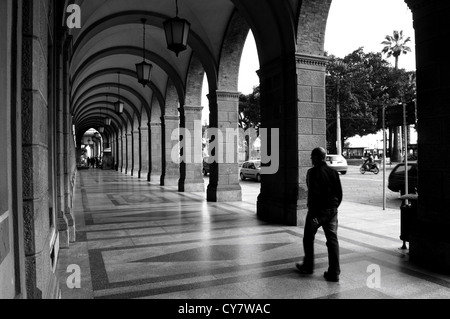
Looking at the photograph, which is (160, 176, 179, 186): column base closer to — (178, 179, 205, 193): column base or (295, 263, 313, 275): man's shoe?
(178, 179, 205, 193): column base

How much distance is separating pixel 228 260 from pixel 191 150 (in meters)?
9.61

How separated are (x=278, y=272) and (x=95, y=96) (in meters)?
22.1

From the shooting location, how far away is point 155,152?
2016cm

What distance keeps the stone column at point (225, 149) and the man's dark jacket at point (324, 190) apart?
6923mm

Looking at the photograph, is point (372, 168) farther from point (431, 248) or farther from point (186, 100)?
point (431, 248)

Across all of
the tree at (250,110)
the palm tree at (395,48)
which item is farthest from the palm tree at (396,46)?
the tree at (250,110)

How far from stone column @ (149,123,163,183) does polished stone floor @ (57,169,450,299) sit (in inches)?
463

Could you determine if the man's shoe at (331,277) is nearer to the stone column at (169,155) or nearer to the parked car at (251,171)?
the stone column at (169,155)

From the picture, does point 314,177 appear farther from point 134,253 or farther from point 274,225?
point 274,225

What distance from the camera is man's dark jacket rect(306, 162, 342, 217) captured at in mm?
3928

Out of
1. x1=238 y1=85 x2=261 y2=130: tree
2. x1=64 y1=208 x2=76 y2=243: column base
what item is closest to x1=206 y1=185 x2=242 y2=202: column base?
x1=64 y1=208 x2=76 y2=243: column base

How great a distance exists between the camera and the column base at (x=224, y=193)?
10.8 metres

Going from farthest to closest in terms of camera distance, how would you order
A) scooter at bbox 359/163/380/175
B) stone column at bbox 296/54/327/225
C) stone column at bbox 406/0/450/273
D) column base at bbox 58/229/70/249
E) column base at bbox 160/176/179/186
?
scooter at bbox 359/163/380/175
column base at bbox 160/176/179/186
stone column at bbox 296/54/327/225
column base at bbox 58/229/70/249
stone column at bbox 406/0/450/273
